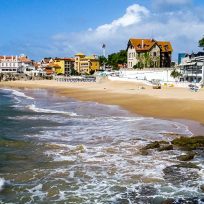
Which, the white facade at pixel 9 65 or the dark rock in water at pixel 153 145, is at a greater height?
the white facade at pixel 9 65

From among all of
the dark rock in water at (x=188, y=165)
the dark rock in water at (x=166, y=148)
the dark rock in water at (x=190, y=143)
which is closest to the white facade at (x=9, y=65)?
the dark rock in water at (x=190, y=143)

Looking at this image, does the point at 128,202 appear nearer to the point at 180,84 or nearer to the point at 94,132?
the point at 94,132

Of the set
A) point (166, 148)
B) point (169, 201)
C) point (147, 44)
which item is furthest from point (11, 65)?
point (169, 201)

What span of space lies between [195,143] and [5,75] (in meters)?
136

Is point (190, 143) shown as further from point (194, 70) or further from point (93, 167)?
point (194, 70)

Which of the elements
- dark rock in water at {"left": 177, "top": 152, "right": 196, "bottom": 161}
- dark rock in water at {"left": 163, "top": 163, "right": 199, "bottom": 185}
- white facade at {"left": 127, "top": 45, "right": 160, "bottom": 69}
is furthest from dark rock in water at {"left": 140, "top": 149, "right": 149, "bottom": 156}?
white facade at {"left": 127, "top": 45, "right": 160, "bottom": 69}

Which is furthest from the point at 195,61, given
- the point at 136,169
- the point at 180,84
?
the point at 136,169

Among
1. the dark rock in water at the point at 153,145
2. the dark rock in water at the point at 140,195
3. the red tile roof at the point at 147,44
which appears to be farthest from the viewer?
the red tile roof at the point at 147,44

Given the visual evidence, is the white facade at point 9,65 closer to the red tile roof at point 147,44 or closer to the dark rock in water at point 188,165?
the red tile roof at point 147,44

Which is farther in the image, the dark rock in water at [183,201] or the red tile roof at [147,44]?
the red tile roof at [147,44]

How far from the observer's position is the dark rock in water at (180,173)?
14.9 meters

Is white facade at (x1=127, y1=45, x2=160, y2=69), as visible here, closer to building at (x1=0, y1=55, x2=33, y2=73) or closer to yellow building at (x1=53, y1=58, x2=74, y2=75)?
yellow building at (x1=53, y1=58, x2=74, y2=75)

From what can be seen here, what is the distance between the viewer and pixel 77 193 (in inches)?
537

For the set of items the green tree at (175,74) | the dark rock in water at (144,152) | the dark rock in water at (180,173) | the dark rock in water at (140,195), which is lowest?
the dark rock in water at (140,195)
